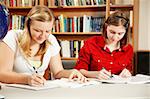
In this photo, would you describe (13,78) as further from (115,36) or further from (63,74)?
(115,36)

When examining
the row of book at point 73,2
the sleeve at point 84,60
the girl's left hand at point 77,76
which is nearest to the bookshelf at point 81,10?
the row of book at point 73,2

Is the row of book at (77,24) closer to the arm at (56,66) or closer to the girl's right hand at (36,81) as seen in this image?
the arm at (56,66)

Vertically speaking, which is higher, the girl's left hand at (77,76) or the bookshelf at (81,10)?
the bookshelf at (81,10)

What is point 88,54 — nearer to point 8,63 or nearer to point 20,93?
point 8,63

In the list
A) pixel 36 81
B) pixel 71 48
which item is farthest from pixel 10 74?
pixel 71 48

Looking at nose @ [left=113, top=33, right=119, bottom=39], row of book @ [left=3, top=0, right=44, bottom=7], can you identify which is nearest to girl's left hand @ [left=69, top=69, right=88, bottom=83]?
nose @ [left=113, top=33, right=119, bottom=39]

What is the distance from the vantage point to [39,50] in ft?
6.85

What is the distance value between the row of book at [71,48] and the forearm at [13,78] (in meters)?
2.09

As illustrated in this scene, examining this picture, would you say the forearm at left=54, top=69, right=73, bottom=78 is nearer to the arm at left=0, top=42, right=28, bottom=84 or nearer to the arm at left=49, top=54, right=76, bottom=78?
the arm at left=49, top=54, right=76, bottom=78

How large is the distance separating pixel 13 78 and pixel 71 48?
2165 millimetres

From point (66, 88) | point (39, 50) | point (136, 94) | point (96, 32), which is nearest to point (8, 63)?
point (39, 50)

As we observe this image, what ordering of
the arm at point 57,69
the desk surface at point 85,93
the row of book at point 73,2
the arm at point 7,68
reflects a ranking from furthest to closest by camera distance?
the row of book at point 73,2
the arm at point 57,69
the arm at point 7,68
the desk surface at point 85,93

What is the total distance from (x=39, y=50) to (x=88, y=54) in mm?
446

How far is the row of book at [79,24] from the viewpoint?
3785 millimetres
